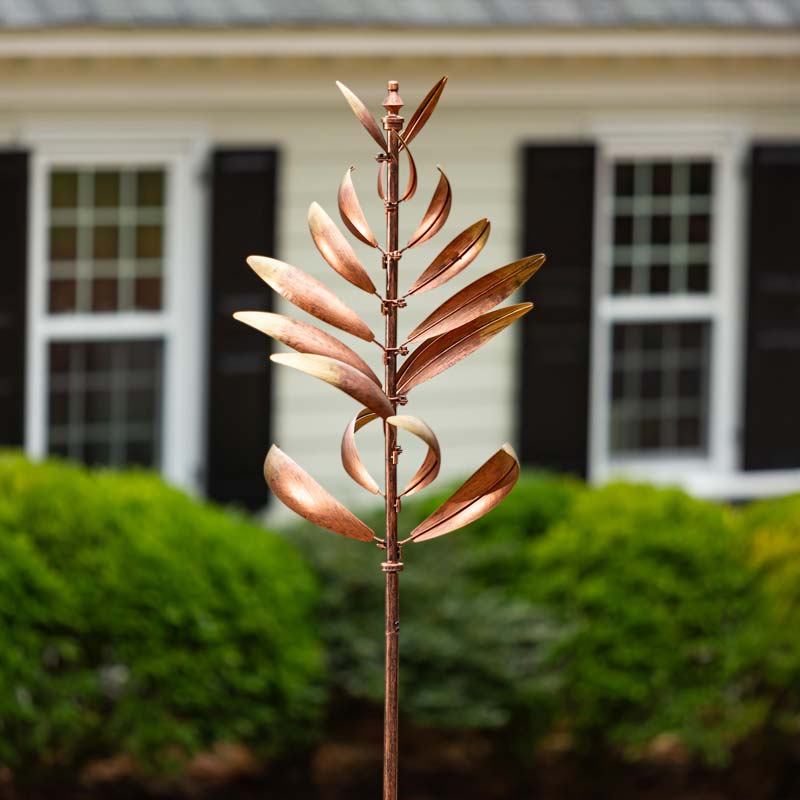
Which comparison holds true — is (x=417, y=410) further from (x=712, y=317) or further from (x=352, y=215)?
(x=352, y=215)

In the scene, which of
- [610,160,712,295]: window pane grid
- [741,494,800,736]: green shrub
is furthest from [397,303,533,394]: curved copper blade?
[610,160,712,295]: window pane grid

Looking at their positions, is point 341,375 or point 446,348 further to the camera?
point 446,348

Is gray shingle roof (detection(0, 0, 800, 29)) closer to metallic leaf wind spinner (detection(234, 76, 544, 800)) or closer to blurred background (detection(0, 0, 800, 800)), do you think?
blurred background (detection(0, 0, 800, 800))

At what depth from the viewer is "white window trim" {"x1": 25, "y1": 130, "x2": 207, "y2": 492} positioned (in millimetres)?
8156

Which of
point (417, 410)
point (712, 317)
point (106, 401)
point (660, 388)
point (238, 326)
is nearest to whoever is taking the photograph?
point (238, 326)

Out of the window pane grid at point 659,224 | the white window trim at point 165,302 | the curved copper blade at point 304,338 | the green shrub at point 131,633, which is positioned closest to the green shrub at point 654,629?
the green shrub at point 131,633

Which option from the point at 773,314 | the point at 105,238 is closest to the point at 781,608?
the point at 773,314

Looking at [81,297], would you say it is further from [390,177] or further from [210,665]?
[390,177]

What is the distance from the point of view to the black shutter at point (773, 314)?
9281mm

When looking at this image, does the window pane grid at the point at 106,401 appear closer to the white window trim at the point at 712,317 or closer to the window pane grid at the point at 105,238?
the window pane grid at the point at 105,238

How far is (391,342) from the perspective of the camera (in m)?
2.49

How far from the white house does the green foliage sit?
0.82 meters

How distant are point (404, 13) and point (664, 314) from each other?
221 cm

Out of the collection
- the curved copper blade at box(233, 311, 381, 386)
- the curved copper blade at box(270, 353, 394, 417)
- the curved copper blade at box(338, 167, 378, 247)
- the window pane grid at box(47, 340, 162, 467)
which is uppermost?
the curved copper blade at box(338, 167, 378, 247)
